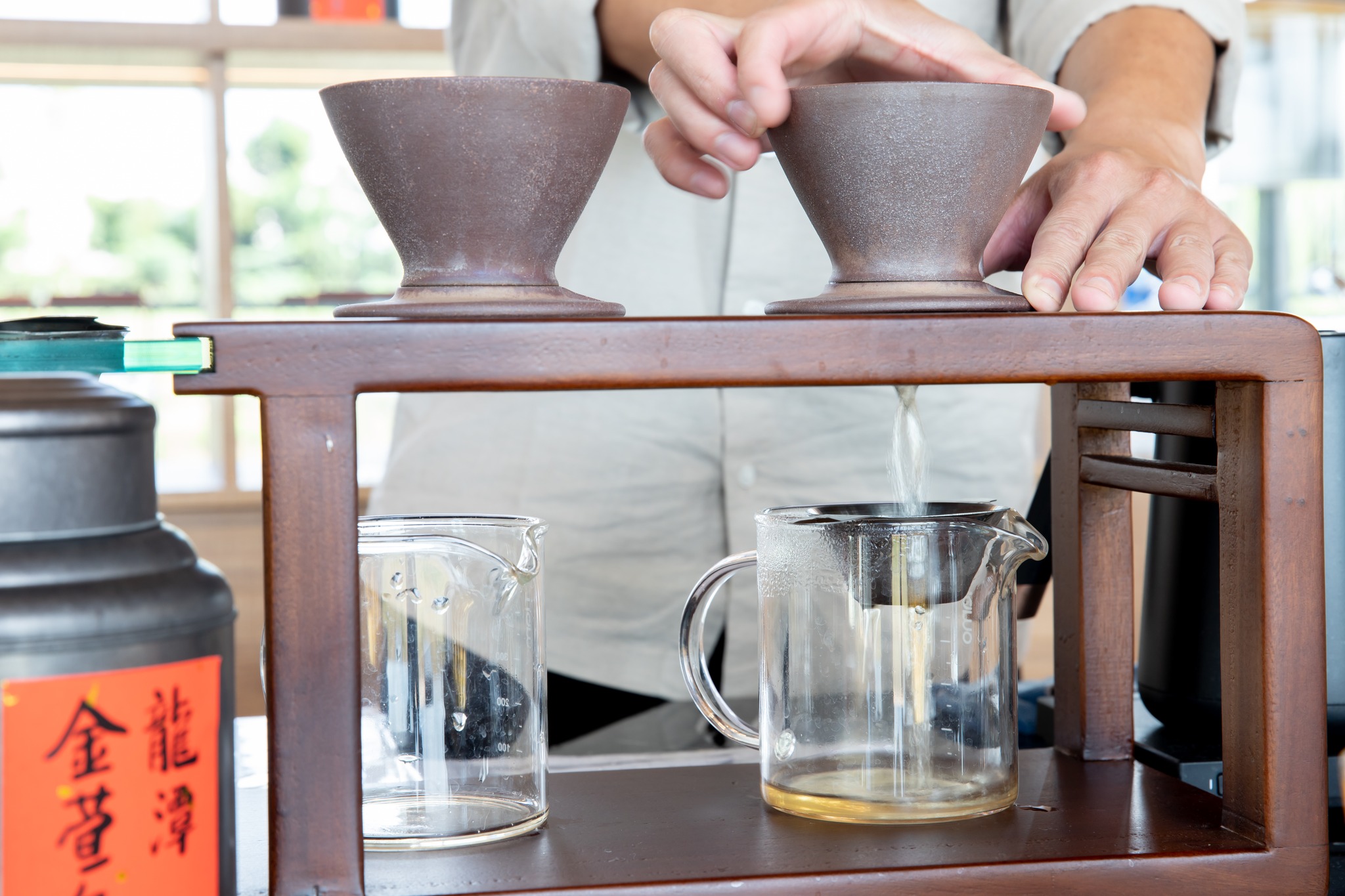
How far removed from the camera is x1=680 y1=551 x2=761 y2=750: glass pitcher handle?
61 cm

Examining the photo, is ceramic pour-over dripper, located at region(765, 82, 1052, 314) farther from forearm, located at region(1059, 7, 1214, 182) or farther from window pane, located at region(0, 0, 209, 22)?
window pane, located at region(0, 0, 209, 22)

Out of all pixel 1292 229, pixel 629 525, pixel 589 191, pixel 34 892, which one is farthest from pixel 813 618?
pixel 1292 229

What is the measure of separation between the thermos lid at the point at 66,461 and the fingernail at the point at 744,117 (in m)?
0.28

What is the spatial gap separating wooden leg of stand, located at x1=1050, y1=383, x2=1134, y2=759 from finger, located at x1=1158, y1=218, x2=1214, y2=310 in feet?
0.37

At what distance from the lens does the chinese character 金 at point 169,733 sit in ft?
1.35

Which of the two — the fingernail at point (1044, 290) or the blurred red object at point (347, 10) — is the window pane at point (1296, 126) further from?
the fingernail at point (1044, 290)

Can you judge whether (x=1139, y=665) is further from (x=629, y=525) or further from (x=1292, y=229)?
(x=1292, y=229)

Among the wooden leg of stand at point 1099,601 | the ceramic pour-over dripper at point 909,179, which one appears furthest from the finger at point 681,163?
the wooden leg of stand at point 1099,601

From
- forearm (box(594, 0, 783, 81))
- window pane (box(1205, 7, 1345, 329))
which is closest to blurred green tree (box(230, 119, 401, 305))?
forearm (box(594, 0, 783, 81))

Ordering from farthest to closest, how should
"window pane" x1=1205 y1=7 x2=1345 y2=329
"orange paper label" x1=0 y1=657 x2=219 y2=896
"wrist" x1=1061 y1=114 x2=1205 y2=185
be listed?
"window pane" x1=1205 y1=7 x2=1345 y2=329, "wrist" x1=1061 y1=114 x2=1205 y2=185, "orange paper label" x1=0 y1=657 x2=219 y2=896

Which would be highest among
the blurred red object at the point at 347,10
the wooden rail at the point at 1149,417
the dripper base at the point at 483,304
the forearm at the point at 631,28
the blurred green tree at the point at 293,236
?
the blurred red object at the point at 347,10

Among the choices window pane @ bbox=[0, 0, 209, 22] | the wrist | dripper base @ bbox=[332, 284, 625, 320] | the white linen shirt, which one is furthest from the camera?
window pane @ bbox=[0, 0, 209, 22]

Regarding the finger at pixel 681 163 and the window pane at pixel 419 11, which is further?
the window pane at pixel 419 11

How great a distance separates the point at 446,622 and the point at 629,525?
2.27 feet
